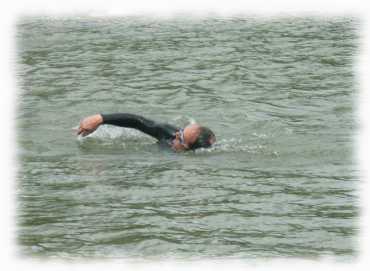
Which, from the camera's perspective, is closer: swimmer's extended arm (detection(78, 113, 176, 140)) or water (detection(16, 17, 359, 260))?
water (detection(16, 17, 359, 260))

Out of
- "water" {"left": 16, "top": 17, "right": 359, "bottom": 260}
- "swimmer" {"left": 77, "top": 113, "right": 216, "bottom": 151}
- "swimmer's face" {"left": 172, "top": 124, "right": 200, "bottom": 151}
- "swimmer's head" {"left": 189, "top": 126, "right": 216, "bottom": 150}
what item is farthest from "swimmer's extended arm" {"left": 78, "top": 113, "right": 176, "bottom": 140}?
"swimmer's head" {"left": 189, "top": 126, "right": 216, "bottom": 150}

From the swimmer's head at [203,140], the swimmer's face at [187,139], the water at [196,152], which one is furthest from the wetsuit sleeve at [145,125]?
the swimmer's head at [203,140]

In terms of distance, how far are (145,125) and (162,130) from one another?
26 centimetres

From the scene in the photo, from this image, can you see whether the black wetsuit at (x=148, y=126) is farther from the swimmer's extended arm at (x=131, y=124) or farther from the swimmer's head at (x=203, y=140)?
the swimmer's head at (x=203, y=140)

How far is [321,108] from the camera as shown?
49.6ft

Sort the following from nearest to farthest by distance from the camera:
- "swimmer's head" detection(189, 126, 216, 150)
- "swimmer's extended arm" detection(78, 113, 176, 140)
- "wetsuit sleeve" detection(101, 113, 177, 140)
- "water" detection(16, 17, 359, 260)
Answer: "water" detection(16, 17, 359, 260) → "swimmer's extended arm" detection(78, 113, 176, 140) → "swimmer's head" detection(189, 126, 216, 150) → "wetsuit sleeve" detection(101, 113, 177, 140)

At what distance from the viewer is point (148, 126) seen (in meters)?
12.6

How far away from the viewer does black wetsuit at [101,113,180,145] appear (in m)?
12.3

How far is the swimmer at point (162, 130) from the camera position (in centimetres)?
1188

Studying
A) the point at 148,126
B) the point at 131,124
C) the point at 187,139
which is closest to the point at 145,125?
the point at 148,126

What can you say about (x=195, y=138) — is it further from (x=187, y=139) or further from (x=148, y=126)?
(x=148, y=126)

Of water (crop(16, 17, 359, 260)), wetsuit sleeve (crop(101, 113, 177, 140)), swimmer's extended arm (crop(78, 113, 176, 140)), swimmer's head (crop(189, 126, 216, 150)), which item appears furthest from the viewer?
wetsuit sleeve (crop(101, 113, 177, 140))

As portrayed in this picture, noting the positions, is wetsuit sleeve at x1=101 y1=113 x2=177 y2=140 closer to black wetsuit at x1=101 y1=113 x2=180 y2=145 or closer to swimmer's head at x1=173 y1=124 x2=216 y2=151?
black wetsuit at x1=101 y1=113 x2=180 y2=145

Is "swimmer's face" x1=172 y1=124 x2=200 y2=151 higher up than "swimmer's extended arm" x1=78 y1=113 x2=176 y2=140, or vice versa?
"swimmer's extended arm" x1=78 y1=113 x2=176 y2=140
